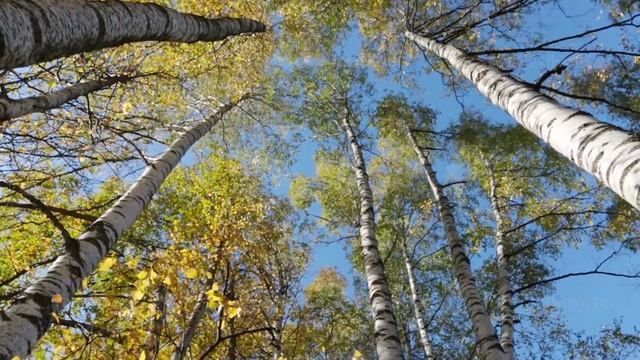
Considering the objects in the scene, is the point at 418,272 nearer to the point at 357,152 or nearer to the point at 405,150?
the point at 405,150

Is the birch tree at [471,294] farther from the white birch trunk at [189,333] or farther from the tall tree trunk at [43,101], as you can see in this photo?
the tall tree trunk at [43,101]

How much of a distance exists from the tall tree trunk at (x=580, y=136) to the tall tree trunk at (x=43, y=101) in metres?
3.34

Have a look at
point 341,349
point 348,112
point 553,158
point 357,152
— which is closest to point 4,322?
point 357,152

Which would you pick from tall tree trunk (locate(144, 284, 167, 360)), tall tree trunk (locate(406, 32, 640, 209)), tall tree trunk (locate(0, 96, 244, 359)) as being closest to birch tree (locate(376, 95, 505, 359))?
tall tree trunk (locate(406, 32, 640, 209))

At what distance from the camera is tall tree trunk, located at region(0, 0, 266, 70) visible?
187 cm

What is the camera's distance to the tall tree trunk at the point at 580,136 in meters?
1.75

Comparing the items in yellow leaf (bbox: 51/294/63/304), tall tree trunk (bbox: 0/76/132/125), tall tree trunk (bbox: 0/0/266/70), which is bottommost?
yellow leaf (bbox: 51/294/63/304)

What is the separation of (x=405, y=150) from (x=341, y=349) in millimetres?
6593

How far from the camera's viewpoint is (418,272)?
16.2 meters

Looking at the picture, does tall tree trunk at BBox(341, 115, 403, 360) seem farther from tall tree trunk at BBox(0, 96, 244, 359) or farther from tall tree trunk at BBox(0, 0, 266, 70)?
tall tree trunk at BBox(0, 0, 266, 70)

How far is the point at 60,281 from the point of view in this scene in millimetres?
2809

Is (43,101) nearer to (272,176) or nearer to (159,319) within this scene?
(159,319)

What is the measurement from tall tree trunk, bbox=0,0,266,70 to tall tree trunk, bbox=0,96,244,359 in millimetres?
1348

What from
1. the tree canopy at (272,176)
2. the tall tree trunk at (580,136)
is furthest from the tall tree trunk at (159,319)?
the tall tree trunk at (580,136)
